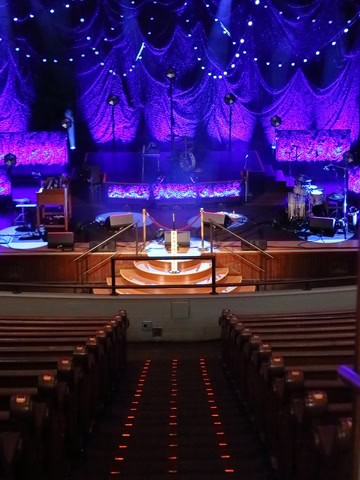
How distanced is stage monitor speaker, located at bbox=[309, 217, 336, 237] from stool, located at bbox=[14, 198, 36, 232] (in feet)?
15.8

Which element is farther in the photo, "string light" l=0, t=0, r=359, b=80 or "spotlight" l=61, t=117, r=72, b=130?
"string light" l=0, t=0, r=359, b=80

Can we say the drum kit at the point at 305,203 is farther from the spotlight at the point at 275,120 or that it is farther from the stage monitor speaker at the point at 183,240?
the stage monitor speaker at the point at 183,240

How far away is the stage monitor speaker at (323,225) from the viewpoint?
9.84 m

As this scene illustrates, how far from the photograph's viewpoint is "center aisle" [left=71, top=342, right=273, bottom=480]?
3082 millimetres

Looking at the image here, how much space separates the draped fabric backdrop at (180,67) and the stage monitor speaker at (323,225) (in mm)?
4353

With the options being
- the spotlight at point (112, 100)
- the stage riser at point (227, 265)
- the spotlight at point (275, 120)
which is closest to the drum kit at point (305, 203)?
the stage riser at point (227, 265)

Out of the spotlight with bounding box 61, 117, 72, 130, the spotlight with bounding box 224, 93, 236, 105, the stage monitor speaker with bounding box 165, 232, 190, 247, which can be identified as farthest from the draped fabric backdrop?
the stage monitor speaker with bounding box 165, 232, 190, 247

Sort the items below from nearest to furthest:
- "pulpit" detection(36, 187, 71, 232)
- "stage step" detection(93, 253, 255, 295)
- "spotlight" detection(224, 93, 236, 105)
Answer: "stage step" detection(93, 253, 255, 295), "pulpit" detection(36, 187, 71, 232), "spotlight" detection(224, 93, 236, 105)

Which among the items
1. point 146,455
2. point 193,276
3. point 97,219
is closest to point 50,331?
point 146,455

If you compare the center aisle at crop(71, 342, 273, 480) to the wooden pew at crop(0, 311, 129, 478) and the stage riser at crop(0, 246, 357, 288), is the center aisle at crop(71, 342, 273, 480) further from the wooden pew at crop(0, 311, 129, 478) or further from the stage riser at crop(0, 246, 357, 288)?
the stage riser at crop(0, 246, 357, 288)

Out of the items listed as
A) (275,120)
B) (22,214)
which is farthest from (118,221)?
(275,120)

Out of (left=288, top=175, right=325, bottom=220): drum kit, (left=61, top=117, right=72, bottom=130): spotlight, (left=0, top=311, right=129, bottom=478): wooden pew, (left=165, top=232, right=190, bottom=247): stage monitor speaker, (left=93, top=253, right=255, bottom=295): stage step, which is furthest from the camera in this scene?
(left=61, top=117, right=72, bottom=130): spotlight

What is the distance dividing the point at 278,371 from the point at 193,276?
530 centimetres

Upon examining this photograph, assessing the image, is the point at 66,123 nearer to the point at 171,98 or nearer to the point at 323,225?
the point at 171,98
